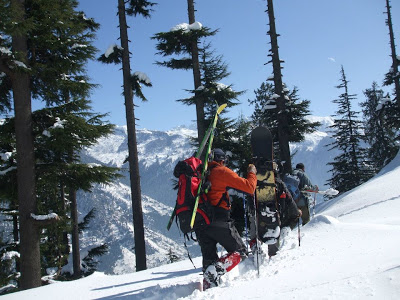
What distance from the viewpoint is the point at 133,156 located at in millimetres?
14188

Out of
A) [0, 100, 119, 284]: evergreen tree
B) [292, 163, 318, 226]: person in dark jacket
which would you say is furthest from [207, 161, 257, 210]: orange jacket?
[0, 100, 119, 284]: evergreen tree

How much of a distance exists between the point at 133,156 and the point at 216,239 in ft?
32.8

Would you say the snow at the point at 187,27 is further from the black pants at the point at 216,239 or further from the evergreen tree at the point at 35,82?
the black pants at the point at 216,239

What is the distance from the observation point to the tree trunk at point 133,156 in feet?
45.3

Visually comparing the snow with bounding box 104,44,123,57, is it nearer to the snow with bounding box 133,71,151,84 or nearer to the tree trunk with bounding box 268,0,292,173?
the snow with bounding box 133,71,151,84

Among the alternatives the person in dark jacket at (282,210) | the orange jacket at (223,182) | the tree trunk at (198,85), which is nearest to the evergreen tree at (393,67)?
the tree trunk at (198,85)

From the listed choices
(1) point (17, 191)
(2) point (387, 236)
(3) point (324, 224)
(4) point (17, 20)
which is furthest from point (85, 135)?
(2) point (387, 236)

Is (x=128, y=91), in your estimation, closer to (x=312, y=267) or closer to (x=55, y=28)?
(x=55, y=28)

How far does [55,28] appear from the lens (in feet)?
31.6

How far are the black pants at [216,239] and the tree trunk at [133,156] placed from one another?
9.34 metres

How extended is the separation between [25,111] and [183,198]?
287 inches

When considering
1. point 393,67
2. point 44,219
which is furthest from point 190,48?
point 393,67

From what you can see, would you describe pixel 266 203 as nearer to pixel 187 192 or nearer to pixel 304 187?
pixel 187 192

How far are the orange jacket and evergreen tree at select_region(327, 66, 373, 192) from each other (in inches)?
1030
